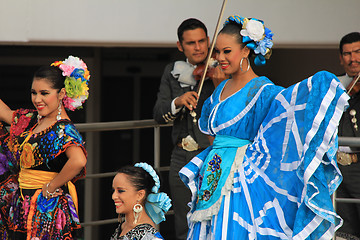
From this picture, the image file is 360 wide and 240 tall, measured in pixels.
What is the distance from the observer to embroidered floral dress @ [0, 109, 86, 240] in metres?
2.93

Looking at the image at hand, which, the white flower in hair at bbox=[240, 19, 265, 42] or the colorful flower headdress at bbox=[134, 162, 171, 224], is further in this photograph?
the colorful flower headdress at bbox=[134, 162, 171, 224]

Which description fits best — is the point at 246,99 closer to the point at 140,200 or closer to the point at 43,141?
the point at 140,200

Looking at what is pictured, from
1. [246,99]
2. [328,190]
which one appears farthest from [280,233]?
[246,99]

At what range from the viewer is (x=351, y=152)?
3.73 metres

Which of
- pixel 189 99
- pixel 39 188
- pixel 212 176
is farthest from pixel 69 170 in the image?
pixel 189 99

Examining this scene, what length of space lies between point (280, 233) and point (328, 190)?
27 cm

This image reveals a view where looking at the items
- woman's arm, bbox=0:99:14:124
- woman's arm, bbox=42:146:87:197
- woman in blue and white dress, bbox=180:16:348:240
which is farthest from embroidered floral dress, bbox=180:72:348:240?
woman's arm, bbox=0:99:14:124

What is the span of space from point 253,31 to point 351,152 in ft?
4.04

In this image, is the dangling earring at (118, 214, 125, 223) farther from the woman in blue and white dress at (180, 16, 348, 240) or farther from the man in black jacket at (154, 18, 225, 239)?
the man in black jacket at (154, 18, 225, 239)

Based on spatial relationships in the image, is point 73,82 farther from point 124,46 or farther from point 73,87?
point 124,46

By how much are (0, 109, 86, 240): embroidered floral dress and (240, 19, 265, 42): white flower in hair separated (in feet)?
2.98

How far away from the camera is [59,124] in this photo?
2986 millimetres

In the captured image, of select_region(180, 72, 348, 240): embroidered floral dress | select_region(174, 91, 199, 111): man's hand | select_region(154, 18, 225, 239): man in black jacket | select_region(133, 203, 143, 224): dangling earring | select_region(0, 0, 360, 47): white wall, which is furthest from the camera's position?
select_region(0, 0, 360, 47): white wall

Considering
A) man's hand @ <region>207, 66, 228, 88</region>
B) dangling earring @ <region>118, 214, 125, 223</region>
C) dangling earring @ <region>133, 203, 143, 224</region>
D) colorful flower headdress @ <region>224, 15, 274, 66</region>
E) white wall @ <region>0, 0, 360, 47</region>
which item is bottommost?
dangling earring @ <region>118, 214, 125, 223</region>
